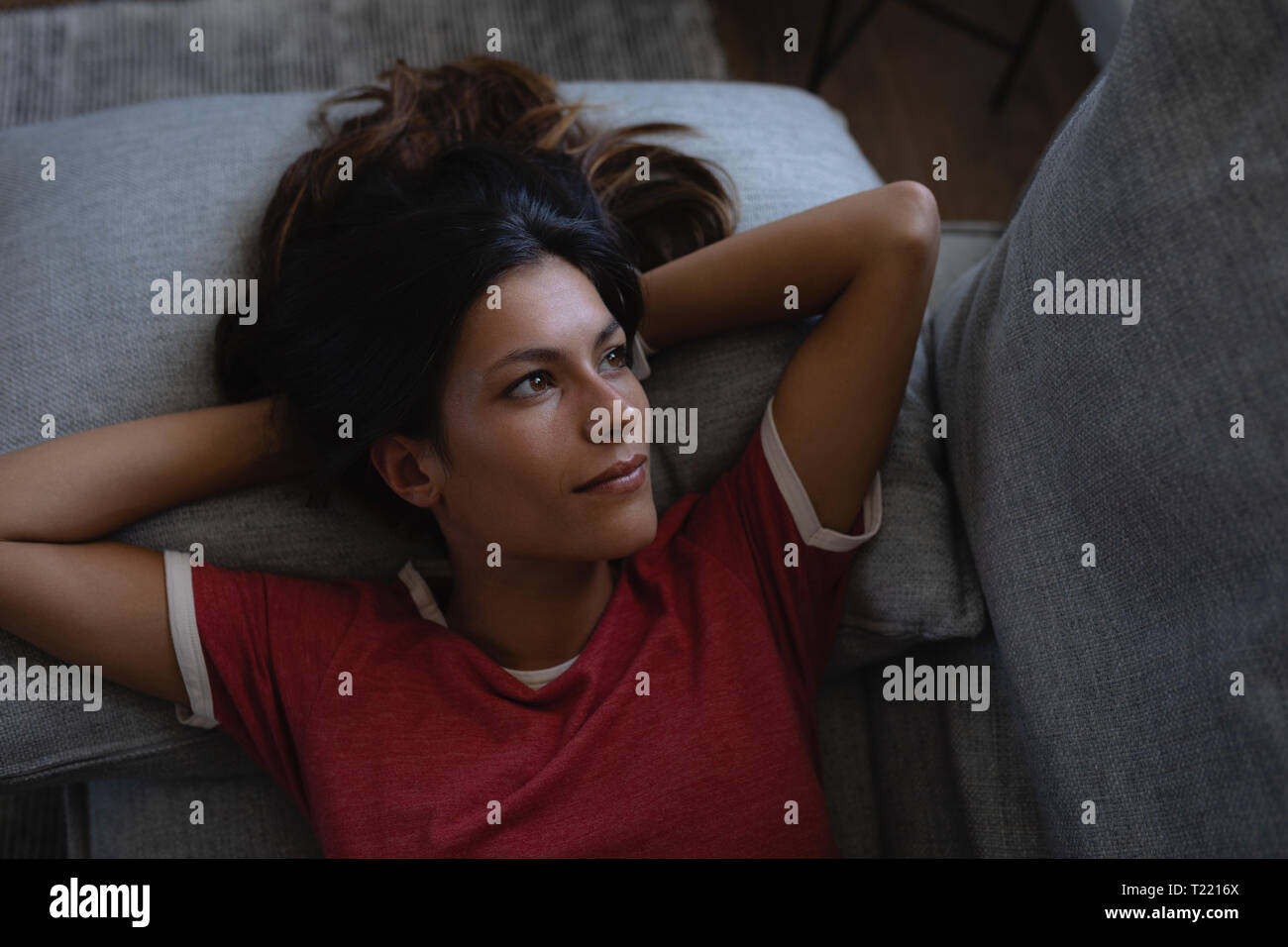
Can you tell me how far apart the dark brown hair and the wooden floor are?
106 cm

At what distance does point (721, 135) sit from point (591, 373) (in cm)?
49

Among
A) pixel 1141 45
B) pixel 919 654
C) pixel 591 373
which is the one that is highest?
pixel 1141 45

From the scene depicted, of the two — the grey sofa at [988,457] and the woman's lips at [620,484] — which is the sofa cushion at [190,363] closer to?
the grey sofa at [988,457]

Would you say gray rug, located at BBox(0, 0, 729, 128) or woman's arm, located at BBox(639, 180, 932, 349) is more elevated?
gray rug, located at BBox(0, 0, 729, 128)

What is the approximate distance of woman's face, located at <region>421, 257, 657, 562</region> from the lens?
90 centimetres

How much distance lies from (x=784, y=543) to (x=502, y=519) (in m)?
0.29

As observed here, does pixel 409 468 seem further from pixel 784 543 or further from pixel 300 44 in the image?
pixel 300 44

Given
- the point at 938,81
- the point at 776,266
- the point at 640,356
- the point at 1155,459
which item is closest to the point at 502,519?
the point at 640,356

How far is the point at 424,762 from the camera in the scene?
37.8 inches

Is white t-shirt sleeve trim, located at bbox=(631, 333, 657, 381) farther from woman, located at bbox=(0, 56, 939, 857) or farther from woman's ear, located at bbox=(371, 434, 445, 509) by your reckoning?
woman's ear, located at bbox=(371, 434, 445, 509)

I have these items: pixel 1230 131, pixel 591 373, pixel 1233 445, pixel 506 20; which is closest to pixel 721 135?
pixel 591 373

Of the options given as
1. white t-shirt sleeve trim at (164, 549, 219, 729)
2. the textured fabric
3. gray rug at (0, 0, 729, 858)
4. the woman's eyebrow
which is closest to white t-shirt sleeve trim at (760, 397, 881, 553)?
the textured fabric

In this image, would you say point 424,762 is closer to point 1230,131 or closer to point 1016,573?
point 1016,573

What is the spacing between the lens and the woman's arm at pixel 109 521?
934mm
